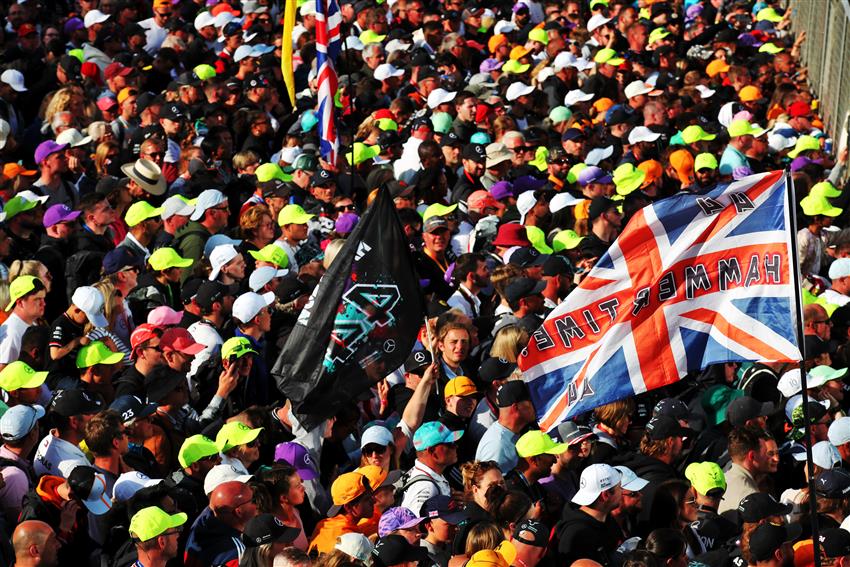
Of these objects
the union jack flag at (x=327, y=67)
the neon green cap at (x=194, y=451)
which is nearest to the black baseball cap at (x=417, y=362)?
the neon green cap at (x=194, y=451)

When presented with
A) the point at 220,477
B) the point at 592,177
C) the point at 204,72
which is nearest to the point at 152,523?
the point at 220,477

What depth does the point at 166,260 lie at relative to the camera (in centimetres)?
1195

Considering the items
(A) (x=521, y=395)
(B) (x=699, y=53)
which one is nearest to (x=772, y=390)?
(A) (x=521, y=395)

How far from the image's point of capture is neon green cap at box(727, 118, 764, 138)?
15.5 meters

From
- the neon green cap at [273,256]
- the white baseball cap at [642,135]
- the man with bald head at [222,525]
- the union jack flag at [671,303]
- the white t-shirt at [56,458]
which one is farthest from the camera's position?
the white baseball cap at [642,135]

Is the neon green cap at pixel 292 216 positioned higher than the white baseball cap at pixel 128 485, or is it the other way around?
the white baseball cap at pixel 128 485

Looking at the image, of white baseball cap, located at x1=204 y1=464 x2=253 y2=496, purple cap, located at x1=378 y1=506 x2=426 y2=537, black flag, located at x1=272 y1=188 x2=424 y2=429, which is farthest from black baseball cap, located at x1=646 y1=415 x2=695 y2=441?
white baseball cap, located at x1=204 y1=464 x2=253 y2=496

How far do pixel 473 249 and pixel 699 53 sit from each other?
6.93m

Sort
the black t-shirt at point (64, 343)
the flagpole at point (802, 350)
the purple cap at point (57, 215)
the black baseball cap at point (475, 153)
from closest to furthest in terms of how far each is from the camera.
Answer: the flagpole at point (802, 350)
the black t-shirt at point (64, 343)
the purple cap at point (57, 215)
the black baseball cap at point (475, 153)

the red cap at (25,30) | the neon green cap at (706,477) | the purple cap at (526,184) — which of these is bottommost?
the purple cap at (526,184)

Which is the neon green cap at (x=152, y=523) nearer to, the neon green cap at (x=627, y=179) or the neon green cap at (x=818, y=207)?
the neon green cap at (x=627, y=179)

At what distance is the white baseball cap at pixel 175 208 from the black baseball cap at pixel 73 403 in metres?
3.59

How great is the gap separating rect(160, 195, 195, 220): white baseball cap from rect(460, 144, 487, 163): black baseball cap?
111 inches

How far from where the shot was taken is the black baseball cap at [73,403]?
9352 millimetres
